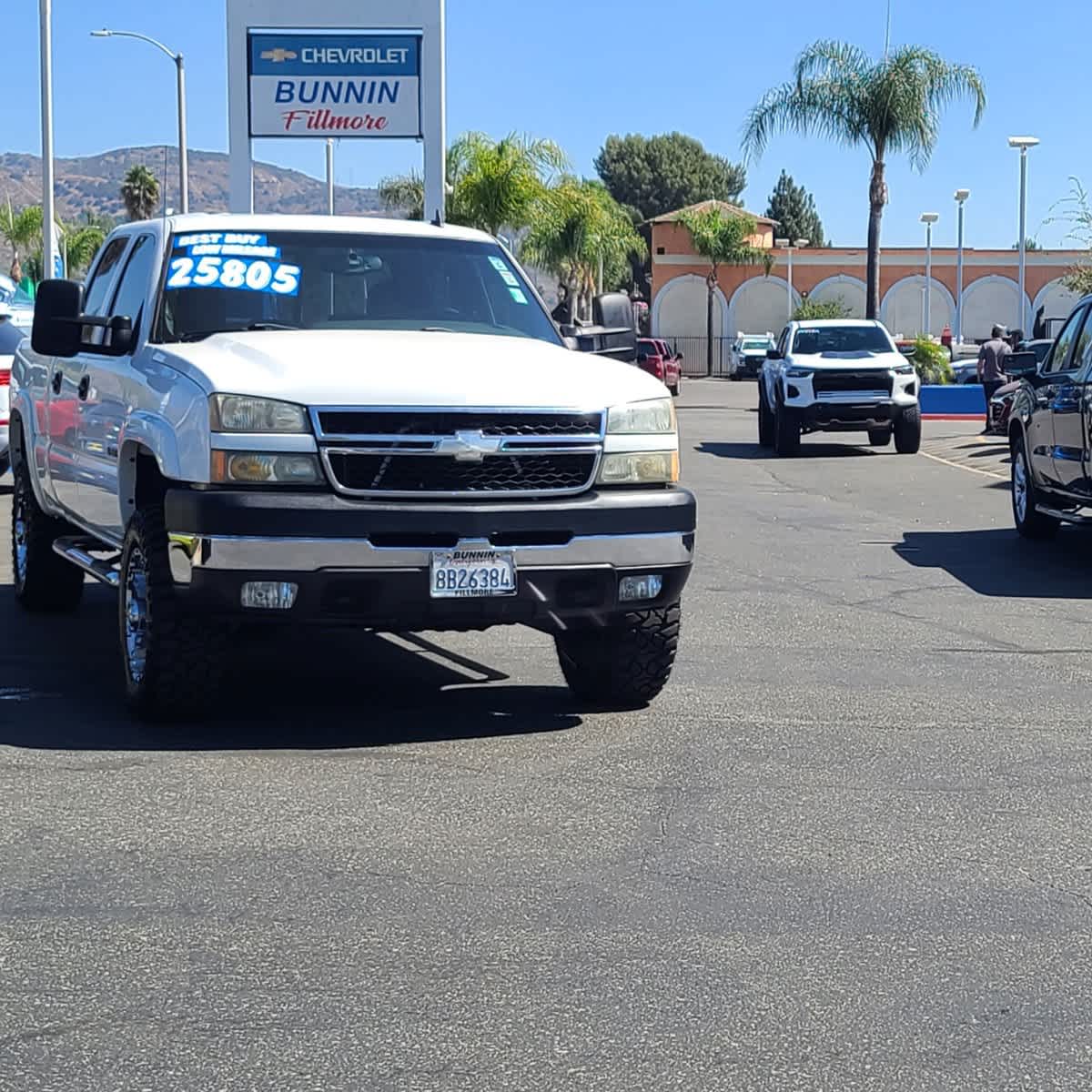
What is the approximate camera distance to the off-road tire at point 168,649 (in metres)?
7.20

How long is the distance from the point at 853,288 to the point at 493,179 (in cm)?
4178

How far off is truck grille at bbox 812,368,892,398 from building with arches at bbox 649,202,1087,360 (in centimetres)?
5683

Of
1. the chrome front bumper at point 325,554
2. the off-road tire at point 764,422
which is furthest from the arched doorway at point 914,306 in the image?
the chrome front bumper at point 325,554

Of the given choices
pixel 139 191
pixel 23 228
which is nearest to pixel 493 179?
pixel 23 228

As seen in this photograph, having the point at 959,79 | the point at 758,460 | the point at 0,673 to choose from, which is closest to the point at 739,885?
the point at 0,673

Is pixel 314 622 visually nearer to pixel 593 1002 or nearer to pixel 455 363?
pixel 455 363

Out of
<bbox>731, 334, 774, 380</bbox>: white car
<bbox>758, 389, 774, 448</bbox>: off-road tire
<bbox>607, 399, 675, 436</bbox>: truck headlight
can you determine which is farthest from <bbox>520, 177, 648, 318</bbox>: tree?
<bbox>607, 399, 675, 436</bbox>: truck headlight

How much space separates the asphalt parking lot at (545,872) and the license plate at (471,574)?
60 cm

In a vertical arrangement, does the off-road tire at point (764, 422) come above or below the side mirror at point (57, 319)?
below

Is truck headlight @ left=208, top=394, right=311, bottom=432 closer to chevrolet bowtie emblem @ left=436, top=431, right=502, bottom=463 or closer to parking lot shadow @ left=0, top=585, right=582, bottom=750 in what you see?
chevrolet bowtie emblem @ left=436, top=431, right=502, bottom=463

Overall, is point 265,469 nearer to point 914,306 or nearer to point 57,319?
point 57,319

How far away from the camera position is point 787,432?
25922 millimetres

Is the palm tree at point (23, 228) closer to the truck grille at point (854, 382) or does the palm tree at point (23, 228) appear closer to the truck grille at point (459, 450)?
the truck grille at point (854, 382)

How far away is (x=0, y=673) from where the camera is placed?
339 inches
